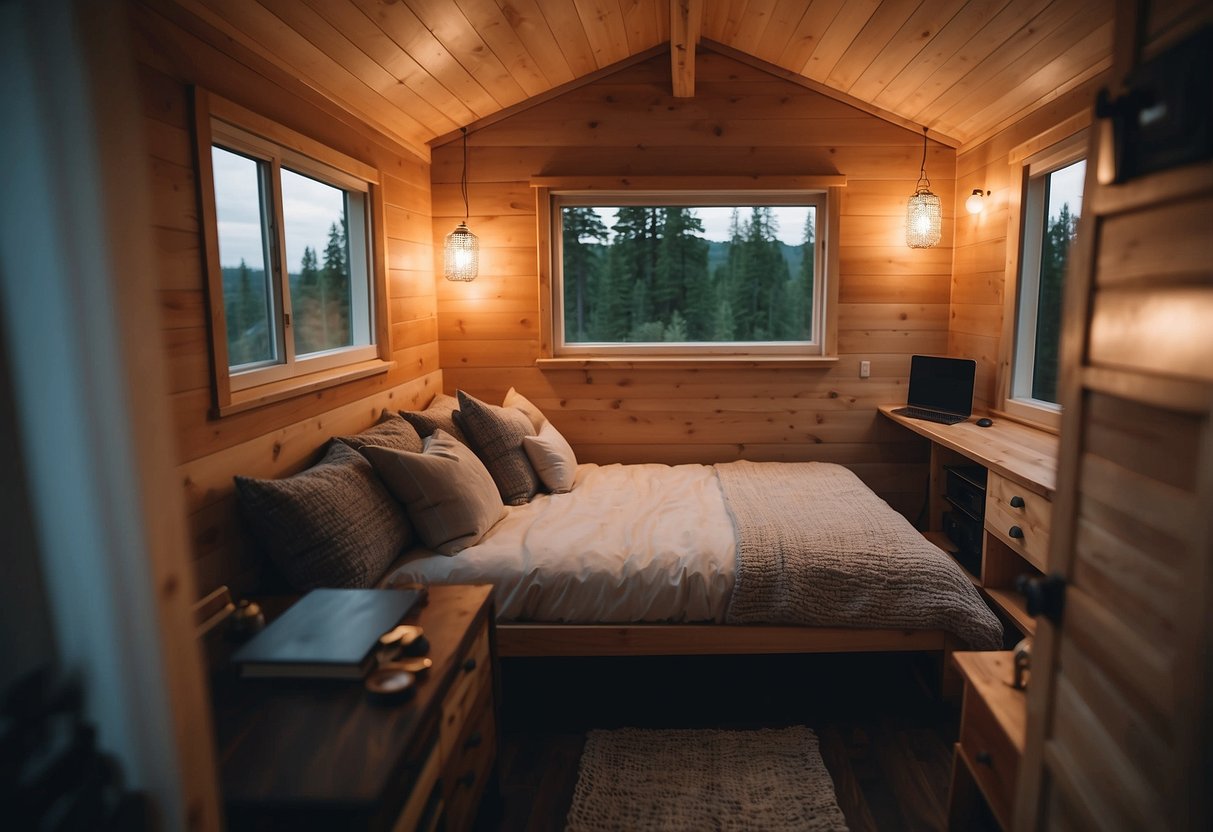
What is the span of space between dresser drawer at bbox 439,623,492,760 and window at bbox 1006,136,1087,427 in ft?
8.37

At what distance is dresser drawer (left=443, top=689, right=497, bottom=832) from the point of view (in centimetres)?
161

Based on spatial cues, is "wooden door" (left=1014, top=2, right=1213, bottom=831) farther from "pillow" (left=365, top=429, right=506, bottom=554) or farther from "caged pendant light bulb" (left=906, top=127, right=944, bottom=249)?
"caged pendant light bulb" (left=906, top=127, right=944, bottom=249)

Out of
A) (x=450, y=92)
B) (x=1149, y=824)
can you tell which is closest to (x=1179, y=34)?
(x=1149, y=824)

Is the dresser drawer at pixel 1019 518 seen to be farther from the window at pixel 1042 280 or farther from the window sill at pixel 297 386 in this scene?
the window sill at pixel 297 386

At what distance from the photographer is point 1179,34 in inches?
38.2

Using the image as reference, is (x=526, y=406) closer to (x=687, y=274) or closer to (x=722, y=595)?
(x=687, y=274)

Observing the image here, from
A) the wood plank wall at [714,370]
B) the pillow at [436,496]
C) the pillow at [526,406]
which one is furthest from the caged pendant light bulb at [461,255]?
the pillow at [436,496]

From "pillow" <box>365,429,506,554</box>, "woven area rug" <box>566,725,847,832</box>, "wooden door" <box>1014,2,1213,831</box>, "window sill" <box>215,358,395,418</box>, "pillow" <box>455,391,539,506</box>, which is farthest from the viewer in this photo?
"pillow" <box>455,391,539,506</box>

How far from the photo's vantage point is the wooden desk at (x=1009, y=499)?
2.49m

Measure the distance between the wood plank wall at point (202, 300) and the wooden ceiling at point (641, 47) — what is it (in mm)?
71

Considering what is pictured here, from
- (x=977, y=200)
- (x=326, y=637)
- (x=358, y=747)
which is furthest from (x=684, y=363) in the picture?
(x=358, y=747)

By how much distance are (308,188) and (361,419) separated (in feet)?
3.05

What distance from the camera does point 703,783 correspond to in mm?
2180

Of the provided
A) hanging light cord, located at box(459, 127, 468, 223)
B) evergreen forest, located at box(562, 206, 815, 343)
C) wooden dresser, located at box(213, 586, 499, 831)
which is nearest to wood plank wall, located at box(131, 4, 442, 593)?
wooden dresser, located at box(213, 586, 499, 831)
